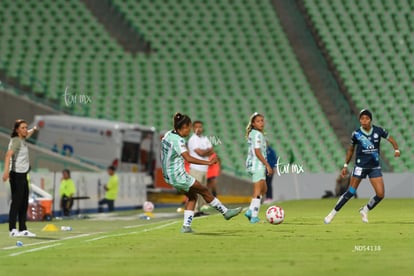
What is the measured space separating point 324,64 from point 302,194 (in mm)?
9723

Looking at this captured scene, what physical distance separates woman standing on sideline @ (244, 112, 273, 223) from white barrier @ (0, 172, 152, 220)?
8313mm

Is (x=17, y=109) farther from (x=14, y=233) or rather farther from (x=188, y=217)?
(x=188, y=217)

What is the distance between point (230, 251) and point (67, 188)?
1640 centimetres

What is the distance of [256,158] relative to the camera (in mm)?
19062

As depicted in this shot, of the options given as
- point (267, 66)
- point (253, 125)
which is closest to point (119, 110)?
point (267, 66)

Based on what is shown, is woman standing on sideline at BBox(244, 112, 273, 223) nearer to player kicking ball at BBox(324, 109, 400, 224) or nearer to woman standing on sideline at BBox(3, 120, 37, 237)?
player kicking ball at BBox(324, 109, 400, 224)

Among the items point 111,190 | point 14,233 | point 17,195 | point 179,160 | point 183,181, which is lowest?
point 14,233

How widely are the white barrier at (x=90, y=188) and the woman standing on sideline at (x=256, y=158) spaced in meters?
8.31

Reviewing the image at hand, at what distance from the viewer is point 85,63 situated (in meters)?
43.5

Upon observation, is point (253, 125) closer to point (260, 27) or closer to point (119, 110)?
point (119, 110)

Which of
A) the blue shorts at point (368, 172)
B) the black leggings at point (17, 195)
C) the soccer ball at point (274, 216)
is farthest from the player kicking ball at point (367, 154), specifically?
the black leggings at point (17, 195)

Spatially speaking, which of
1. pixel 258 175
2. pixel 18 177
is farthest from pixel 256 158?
pixel 18 177

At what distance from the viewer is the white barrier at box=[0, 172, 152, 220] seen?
2736 cm

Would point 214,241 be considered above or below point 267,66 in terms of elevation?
below
